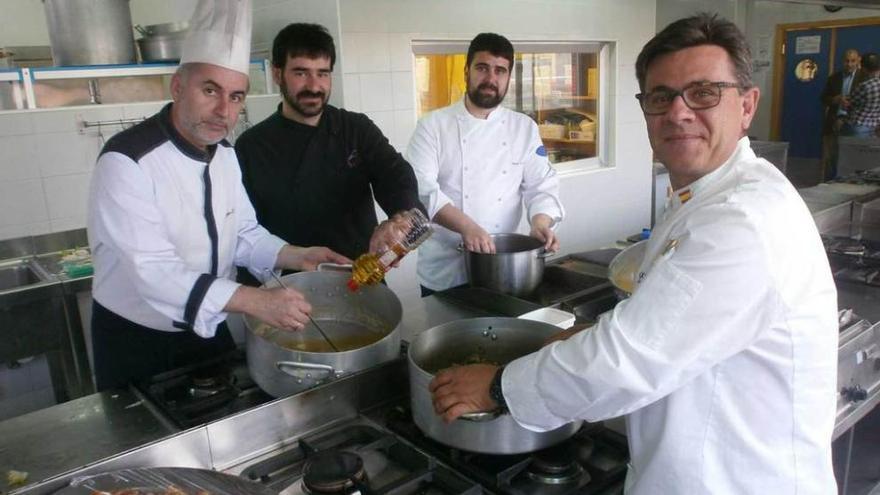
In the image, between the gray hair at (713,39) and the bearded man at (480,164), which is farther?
the bearded man at (480,164)

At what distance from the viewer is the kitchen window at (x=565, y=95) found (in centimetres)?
441

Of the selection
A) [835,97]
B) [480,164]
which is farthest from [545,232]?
[835,97]

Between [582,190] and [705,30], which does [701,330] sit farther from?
[582,190]

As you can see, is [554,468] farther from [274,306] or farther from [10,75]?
[10,75]

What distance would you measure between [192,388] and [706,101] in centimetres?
111

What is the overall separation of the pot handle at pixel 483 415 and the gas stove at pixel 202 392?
0.48 metres

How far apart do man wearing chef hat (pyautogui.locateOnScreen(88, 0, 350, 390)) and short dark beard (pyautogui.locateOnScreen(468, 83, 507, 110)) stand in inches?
40.5

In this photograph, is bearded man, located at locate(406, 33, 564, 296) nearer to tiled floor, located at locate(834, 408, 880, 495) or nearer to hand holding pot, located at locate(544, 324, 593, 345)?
hand holding pot, located at locate(544, 324, 593, 345)

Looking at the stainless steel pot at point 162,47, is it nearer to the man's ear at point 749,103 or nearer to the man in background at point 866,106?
the man's ear at point 749,103

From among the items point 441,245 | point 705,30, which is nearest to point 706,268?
point 705,30

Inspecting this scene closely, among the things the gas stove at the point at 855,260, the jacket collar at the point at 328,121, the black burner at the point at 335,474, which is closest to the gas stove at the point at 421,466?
the black burner at the point at 335,474

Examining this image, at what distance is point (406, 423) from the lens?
1281 mm

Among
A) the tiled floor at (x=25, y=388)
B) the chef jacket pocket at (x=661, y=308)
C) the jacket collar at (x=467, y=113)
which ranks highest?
the jacket collar at (x=467, y=113)

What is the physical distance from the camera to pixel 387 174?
7.08 ft
